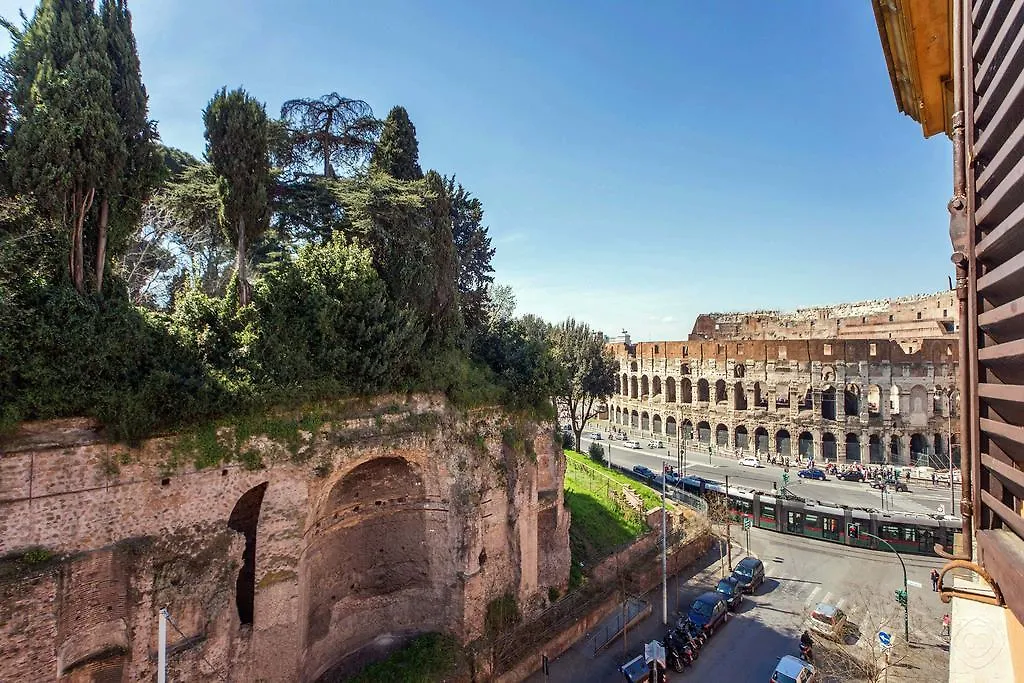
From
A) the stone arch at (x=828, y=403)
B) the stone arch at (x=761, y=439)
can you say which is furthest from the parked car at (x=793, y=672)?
the stone arch at (x=828, y=403)

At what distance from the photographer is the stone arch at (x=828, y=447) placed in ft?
133

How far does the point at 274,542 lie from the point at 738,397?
41926mm

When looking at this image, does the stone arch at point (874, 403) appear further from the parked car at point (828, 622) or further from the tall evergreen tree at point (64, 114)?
the tall evergreen tree at point (64, 114)

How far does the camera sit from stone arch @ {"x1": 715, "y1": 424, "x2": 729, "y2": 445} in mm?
45594

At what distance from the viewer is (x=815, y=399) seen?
4134 centimetres

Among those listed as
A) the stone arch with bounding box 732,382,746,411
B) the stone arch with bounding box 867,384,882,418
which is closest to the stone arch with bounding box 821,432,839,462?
the stone arch with bounding box 867,384,882,418

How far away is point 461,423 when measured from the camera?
1569cm

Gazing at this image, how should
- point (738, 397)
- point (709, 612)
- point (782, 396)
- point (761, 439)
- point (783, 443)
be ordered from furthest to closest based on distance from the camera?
point (738, 397), point (782, 396), point (761, 439), point (783, 443), point (709, 612)

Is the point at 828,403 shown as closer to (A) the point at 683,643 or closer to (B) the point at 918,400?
(B) the point at 918,400

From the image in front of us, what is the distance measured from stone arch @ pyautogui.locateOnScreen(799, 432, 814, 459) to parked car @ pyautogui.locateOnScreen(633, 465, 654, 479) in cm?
1349

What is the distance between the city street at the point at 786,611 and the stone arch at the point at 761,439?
1593cm

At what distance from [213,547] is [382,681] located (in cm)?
562

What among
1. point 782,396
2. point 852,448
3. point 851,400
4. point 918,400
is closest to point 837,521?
point 852,448

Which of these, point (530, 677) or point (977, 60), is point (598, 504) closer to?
point (530, 677)
